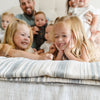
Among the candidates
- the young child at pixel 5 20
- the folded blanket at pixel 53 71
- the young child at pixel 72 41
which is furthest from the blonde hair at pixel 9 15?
the folded blanket at pixel 53 71

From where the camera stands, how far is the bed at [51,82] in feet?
1.49

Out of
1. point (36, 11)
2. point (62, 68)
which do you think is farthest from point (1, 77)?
point (36, 11)

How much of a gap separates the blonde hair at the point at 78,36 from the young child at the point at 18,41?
23cm

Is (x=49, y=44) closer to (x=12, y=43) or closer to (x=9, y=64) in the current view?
(x=12, y=43)

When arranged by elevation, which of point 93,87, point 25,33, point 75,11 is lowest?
point 93,87

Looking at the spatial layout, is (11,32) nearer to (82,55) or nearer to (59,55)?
(59,55)

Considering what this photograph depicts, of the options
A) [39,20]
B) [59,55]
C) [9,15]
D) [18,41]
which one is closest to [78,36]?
[59,55]

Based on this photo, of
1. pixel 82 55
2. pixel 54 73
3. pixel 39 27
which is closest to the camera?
pixel 54 73

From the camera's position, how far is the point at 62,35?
0.87 meters

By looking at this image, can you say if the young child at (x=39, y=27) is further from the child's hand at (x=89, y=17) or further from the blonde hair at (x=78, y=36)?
the child's hand at (x=89, y=17)

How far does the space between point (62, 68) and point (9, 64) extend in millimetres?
200

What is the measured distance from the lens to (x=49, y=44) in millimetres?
916

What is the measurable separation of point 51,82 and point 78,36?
1.48 ft

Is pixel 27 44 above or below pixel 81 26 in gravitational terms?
A: below
